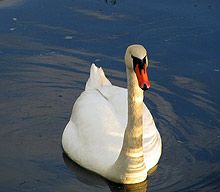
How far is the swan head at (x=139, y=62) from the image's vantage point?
6.38 metres

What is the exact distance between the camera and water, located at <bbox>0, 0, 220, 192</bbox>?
303 inches

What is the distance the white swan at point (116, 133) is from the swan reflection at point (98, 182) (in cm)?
6

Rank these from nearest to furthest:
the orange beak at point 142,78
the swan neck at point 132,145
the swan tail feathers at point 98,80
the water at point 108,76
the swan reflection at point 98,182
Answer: the orange beak at point 142,78, the swan neck at point 132,145, the swan reflection at point 98,182, the water at point 108,76, the swan tail feathers at point 98,80

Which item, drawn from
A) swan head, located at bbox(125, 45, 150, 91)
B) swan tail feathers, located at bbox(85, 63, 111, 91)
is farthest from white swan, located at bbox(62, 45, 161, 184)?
swan tail feathers, located at bbox(85, 63, 111, 91)

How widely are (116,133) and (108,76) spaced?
2.58 metres

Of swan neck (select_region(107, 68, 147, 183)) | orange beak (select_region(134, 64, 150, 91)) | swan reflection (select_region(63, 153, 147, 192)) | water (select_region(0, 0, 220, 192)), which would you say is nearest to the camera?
orange beak (select_region(134, 64, 150, 91))

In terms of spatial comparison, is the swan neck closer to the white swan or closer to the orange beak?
the white swan

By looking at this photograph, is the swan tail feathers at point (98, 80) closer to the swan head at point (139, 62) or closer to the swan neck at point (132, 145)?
the swan neck at point (132, 145)

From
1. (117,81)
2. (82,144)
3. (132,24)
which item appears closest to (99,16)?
(132,24)

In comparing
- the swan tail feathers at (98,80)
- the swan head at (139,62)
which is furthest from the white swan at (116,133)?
the swan tail feathers at (98,80)

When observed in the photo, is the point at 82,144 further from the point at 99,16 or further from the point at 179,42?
the point at 99,16

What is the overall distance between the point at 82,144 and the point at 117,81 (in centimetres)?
232

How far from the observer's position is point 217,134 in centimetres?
859

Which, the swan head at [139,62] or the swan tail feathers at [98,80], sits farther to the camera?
the swan tail feathers at [98,80]
